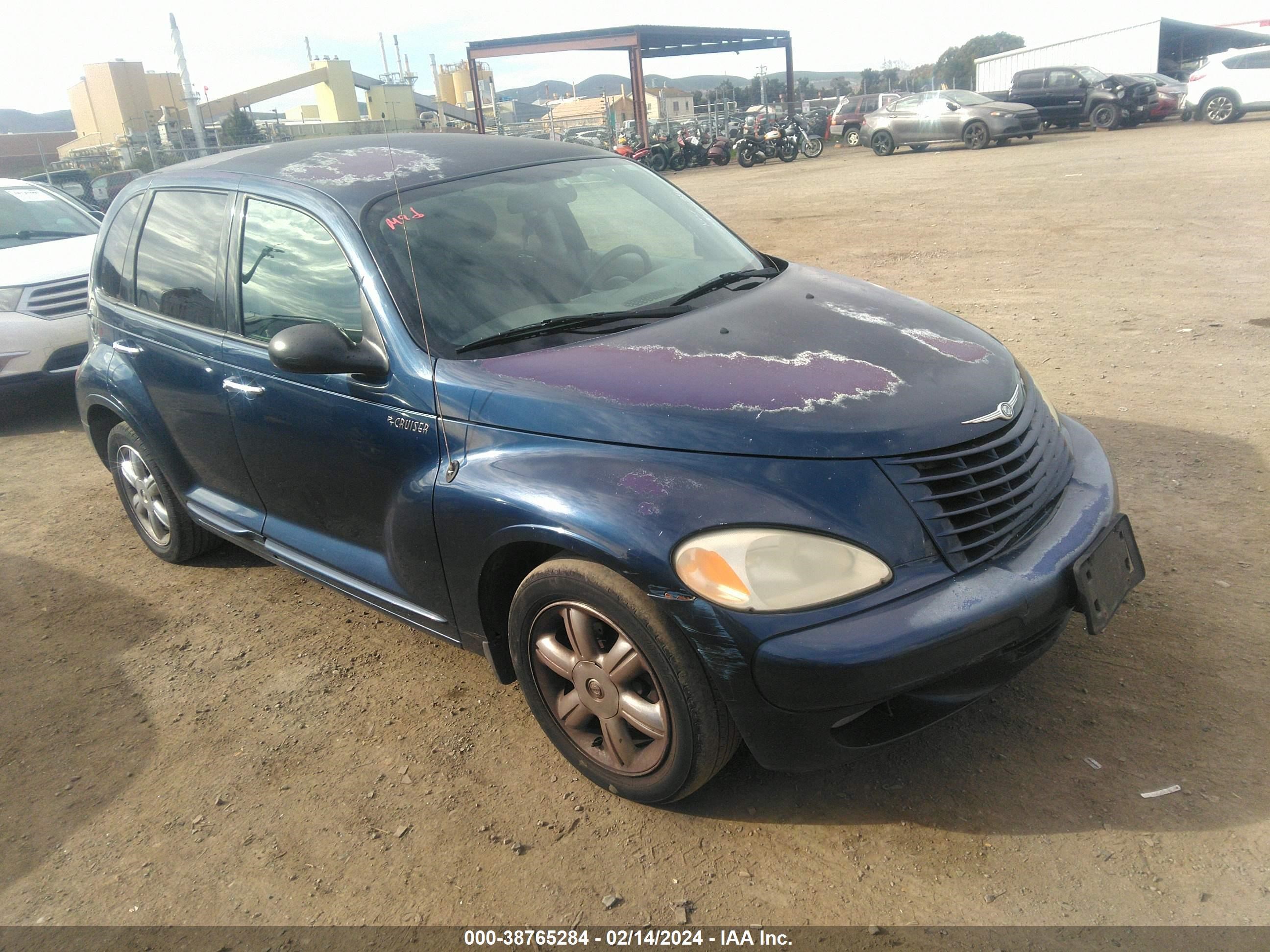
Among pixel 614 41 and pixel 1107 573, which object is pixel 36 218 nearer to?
pixel 1107 573

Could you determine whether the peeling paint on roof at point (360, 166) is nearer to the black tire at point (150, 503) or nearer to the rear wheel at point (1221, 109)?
the black tire at point (150, 503)

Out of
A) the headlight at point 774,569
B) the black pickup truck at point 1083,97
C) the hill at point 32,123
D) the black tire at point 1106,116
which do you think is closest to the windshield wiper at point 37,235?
the headlight at point 774,569

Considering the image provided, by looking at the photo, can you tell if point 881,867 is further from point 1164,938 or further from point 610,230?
point 610,230

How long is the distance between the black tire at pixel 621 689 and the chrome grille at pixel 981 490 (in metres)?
0.69

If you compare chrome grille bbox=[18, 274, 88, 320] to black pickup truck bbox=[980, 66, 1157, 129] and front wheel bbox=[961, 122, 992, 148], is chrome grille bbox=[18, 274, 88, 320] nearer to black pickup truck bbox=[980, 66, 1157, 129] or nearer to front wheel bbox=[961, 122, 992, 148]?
front wheel bbox=[961, 122, 992, 148]

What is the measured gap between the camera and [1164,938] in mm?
2070

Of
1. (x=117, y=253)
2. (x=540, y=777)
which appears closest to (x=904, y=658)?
(x=540, y=777)

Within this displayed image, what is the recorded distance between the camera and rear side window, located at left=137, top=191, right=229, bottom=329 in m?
3.61

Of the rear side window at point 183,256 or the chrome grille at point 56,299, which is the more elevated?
the rear side window at point 183,256

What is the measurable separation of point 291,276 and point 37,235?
6.11 m

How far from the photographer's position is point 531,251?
3.20 meters

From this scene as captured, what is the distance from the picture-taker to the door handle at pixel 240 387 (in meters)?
3.35

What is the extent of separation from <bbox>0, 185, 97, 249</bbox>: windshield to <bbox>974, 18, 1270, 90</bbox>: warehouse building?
116 ft

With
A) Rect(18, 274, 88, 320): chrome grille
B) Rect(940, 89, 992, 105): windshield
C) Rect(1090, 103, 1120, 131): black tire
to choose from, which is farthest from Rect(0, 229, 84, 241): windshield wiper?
Answer: Rect(1090, 103, 1120, 131): black tire
